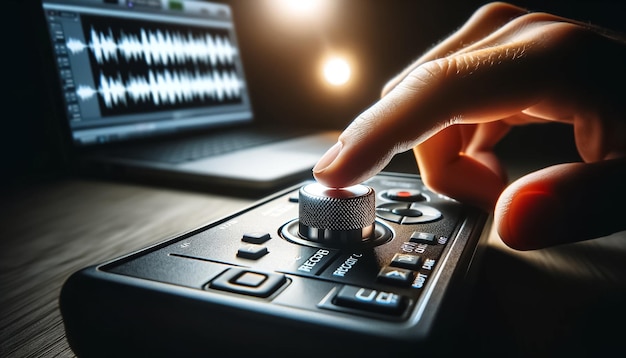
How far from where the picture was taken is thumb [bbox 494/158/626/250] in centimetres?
37

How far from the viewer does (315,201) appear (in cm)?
38

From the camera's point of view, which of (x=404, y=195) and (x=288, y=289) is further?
(x=404, y=195)

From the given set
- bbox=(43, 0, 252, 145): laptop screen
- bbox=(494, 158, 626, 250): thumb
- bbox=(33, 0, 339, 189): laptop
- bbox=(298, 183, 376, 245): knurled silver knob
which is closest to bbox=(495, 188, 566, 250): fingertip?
bbox=(494, 158, 626, 250): thumb

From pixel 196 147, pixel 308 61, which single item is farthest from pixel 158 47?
pixel 308 61

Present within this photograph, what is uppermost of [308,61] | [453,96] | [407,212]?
[308,61]

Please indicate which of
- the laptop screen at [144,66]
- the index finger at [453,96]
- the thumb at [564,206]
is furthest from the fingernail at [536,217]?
the laptop screen at [144,66]

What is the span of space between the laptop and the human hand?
0.27 meters

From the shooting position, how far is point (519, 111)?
1.53 feet

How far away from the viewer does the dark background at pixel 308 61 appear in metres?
0.84

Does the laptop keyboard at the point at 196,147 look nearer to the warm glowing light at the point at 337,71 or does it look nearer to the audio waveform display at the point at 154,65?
the audio waveform display at the point at 154,65

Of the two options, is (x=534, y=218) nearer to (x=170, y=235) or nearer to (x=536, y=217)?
(x=536, y=217)

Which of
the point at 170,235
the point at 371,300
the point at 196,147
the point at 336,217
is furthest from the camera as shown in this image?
the point at 196,147

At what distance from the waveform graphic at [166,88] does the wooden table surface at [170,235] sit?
9.9 inches

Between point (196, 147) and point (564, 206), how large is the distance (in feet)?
2.24
